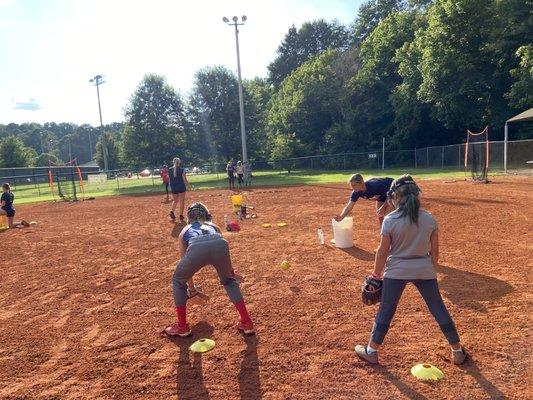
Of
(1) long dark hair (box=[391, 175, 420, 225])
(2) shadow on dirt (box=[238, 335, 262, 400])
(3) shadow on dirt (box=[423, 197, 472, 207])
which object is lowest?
(2) shadow on dirt (box=[238, 335, 262, 400])

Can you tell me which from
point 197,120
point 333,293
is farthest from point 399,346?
point 197,120

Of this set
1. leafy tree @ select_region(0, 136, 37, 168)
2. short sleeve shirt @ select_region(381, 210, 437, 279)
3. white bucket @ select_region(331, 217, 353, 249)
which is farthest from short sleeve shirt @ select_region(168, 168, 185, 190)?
leafy tree @ select_region(0, 136, 37, 168)

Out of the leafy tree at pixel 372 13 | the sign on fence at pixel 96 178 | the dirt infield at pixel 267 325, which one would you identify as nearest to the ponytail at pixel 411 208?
the dirt infield at pixel 267 325

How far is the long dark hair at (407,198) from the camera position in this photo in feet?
11.7

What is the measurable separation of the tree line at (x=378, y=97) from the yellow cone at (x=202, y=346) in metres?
31.5

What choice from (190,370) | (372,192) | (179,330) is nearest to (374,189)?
(372,192)

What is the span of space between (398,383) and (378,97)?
44.7 metres

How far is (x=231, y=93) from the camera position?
1652 inches

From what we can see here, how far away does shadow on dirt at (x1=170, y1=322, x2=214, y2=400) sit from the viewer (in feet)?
12.0

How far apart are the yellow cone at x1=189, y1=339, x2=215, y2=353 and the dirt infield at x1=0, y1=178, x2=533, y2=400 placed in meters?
0.09

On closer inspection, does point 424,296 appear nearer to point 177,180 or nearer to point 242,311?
point 242,311

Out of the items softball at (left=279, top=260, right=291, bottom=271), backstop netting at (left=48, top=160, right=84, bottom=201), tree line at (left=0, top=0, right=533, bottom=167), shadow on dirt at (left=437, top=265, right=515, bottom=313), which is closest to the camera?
shadow on dirt at (left=437, top=265, right=515, bottom=313)

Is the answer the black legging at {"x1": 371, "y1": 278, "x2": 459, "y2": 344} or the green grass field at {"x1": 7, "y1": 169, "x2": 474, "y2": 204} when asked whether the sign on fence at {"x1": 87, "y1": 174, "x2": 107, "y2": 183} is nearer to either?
the green grass field at {"x1": 7, "y1": 169, "x2": 474, "y2": 204}

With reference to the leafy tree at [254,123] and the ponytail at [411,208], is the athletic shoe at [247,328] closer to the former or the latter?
the ponytail at [411,208]
